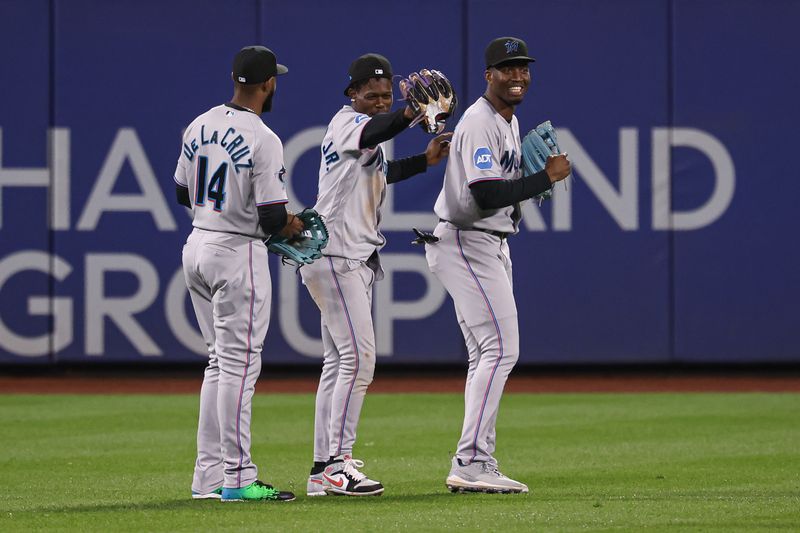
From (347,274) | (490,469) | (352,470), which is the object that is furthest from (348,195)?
(490,469)

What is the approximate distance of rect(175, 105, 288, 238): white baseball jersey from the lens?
17.6 feet

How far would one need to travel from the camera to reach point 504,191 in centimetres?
571

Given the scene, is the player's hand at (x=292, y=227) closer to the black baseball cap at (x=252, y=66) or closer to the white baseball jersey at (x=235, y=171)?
the white baseball jersey at (x=235, y=171)

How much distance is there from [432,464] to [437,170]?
201 inches

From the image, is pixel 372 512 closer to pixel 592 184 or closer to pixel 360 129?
pixel 360 129

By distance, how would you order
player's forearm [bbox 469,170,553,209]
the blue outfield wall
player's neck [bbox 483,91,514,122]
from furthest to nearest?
the blue outfield wall → player's neck [bbox 483,91,514,122] → player's forearm [bbox 469,170,553,209]

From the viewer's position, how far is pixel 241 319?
5406 millimetres

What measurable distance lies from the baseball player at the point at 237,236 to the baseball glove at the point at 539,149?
3.87 feet

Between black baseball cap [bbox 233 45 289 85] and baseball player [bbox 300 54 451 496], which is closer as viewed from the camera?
black baseball cap [bbox 233 45 289 85]

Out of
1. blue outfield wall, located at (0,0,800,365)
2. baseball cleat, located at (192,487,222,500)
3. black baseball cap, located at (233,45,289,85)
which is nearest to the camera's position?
black baseball cap, located at (233,45,289,85)

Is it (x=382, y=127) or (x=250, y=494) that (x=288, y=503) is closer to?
(x=250, y=494)

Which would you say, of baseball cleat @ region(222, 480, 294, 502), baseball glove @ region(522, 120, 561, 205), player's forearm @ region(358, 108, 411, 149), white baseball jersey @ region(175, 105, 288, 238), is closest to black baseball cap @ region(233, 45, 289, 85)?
white baseball jersey @ region(175, 105, 288, 238)

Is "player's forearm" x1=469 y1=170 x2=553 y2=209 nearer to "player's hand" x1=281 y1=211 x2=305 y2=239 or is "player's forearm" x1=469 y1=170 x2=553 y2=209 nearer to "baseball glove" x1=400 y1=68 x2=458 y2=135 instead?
"baseball glove" x1=400 y1=68 x2=458 y2=135

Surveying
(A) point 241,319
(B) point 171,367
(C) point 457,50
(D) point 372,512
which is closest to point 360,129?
(A) point 241,319
